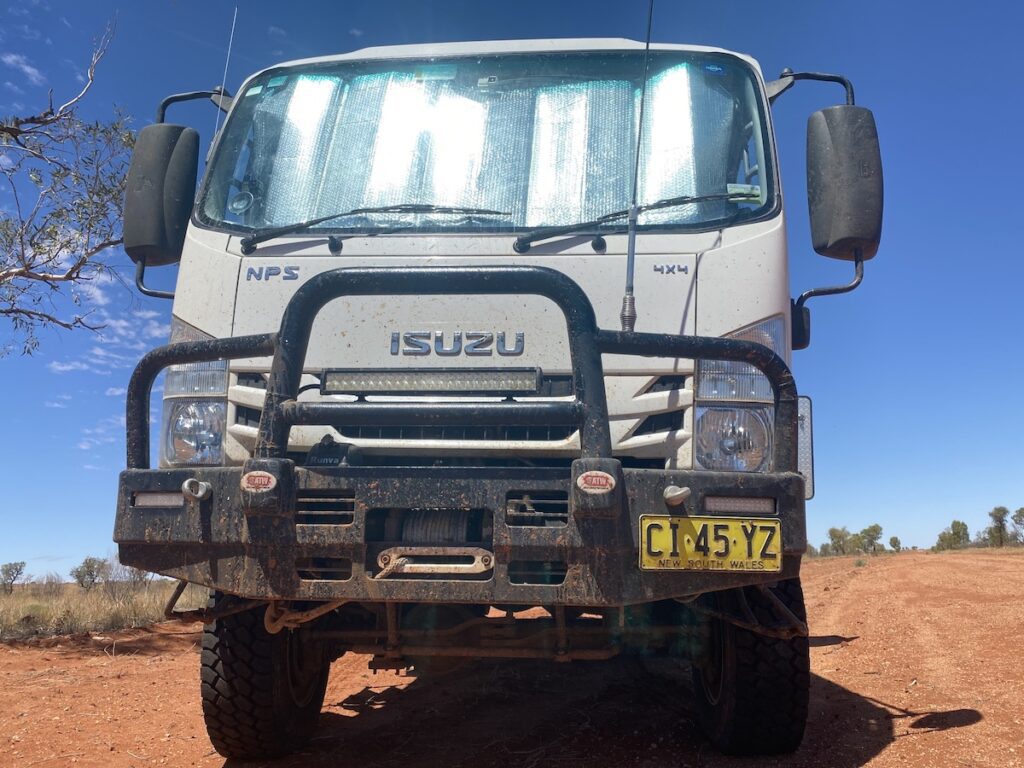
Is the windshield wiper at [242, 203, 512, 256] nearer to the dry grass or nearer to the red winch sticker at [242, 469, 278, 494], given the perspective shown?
the red winch sticker at [242, 469, 278, 494]

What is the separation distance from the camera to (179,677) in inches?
248

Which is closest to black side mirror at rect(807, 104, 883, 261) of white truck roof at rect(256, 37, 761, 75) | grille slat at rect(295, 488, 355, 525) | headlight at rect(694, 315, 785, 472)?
white truck roof at rect(256, 37, 761, 75)

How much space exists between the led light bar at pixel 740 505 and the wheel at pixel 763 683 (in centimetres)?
63

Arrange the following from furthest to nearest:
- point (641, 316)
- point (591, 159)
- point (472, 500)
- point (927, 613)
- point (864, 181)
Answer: point (927, 613) → point (591, 159) → point (864, 181) → point (641, 316) → point (472, 500)

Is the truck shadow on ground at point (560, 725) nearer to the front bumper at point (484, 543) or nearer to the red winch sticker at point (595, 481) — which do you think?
the front bumper at point (484, 543)

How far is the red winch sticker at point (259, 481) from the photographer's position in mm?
2727

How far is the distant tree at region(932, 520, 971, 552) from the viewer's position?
28.5 metres

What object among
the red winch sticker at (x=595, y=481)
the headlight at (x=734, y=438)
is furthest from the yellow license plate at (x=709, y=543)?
the headlight at (x=734, y=438)

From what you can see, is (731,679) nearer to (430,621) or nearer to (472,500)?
(430,621)

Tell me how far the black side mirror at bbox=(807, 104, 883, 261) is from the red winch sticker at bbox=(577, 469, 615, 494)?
5.31ft

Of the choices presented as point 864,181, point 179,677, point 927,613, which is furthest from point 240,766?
point 927,613

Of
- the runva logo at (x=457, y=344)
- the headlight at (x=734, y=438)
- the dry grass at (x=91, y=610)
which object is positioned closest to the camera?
the headlight at (x=734, y=438)

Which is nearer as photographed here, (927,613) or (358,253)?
(358,253)

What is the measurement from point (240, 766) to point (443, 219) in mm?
2453
